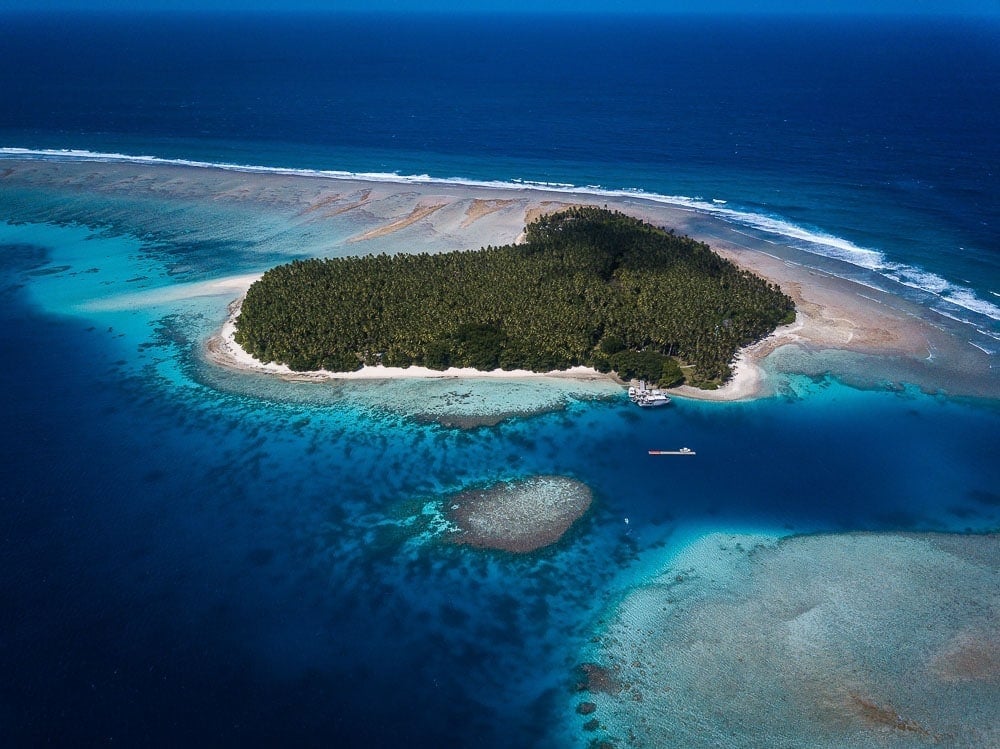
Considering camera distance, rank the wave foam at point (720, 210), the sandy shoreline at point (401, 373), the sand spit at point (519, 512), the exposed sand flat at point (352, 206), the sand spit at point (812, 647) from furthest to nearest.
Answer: the exposed sand flat at point (352, 206) → the wave foam at point (720, 210) → the sandy shoreline at point (401, 373) → the sand spit at point (519, 512) → the sand spit at point (812, 647)

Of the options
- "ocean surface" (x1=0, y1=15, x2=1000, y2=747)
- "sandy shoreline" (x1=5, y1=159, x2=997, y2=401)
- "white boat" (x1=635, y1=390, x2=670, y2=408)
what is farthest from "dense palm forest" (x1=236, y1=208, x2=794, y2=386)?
"ocean surface" (x1=0, y1=15, x2=1000, y2=747)

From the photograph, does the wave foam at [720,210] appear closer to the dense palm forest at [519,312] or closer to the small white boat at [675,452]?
the dense palm forest at [519,312]

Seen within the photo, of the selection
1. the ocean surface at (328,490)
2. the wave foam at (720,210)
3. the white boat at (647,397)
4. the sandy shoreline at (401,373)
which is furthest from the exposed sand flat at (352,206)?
the white boat at (647,397)

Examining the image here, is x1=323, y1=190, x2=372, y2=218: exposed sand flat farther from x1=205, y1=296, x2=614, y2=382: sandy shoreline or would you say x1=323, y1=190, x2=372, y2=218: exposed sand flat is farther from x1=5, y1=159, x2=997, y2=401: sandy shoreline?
x1=205, y1=296, x2=614, y2=382: sandy shoreline

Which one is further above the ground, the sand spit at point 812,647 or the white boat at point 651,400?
the white boat at point 651,400

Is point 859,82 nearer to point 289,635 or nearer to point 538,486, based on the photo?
point 538,486

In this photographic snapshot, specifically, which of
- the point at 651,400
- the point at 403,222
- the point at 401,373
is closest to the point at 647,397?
the point at 651,400

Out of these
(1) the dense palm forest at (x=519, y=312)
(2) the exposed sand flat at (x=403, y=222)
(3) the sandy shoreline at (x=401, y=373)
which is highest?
(2) the exposed sand flat at (x=403, y=222)
